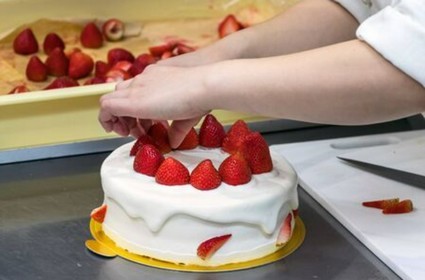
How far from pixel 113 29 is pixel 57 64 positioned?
0.15 m

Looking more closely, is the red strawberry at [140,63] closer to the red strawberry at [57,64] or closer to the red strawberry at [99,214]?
the red strawberry at [57,64]

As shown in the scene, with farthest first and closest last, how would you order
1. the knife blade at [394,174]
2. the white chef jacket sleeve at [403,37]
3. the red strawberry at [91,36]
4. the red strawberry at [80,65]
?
the red strawberry at [91,36] → the red strawberry at [80,65] → the knife blade at [394,174] → the white chef jacket sleeve at [403,37]

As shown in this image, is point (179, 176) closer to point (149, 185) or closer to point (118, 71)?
point (149, 185)

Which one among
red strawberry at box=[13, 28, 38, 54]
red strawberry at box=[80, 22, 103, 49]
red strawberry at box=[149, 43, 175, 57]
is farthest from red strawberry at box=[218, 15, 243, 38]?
red strawberry at box=[13, 28, 38, 54]

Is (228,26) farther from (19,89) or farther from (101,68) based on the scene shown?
(19,89)

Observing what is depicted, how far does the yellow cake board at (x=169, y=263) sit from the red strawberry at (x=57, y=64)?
1.47ft

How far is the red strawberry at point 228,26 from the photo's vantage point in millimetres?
1453

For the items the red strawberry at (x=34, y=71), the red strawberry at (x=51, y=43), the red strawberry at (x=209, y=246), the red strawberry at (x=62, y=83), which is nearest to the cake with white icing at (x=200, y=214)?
the red strawberry at (x=209, y=246)

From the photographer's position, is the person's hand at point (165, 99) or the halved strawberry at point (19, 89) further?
the halved strawberry at point (19, 89)

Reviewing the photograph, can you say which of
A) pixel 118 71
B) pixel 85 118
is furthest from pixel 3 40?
pixel 85 118

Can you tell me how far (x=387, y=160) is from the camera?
1.08 m

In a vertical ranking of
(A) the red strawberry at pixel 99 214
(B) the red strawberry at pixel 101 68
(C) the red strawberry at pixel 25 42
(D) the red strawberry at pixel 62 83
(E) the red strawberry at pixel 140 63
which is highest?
(C) the red strawberry at pixel 25 42

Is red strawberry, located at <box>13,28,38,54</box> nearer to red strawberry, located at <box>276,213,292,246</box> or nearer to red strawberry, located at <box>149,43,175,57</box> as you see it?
→ red strawberry, located at <box>149,43,175,57</box>

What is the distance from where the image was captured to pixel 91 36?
56.2 inches
